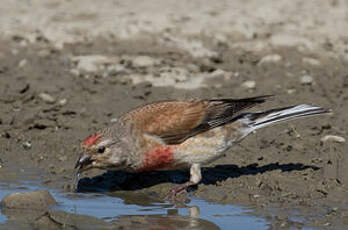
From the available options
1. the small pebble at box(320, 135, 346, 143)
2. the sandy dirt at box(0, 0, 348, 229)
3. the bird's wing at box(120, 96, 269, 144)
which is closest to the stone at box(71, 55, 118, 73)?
the sandy dirt at box(0, 0, 348, 229)

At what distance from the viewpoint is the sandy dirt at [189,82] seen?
7594 millimetres

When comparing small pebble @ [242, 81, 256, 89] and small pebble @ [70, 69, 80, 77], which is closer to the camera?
small pebble @ [242, 81, 256, 89]

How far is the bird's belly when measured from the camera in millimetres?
7496

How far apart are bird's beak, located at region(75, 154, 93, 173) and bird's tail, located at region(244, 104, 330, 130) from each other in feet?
5.03

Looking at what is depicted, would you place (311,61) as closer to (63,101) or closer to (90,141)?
(63,101)

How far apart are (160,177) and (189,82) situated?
2.46 meters

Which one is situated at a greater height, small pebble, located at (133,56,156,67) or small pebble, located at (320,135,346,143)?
small pebble, located at (133,56,156,67)

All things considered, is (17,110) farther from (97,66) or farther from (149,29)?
(149,29)

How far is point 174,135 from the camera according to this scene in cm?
745

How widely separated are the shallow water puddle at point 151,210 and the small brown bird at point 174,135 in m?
0.27

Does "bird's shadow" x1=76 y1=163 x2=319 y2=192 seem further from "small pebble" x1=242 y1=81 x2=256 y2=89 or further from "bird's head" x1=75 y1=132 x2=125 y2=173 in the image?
"small pebble" x1=242 y1=81 x2=256 y2=89

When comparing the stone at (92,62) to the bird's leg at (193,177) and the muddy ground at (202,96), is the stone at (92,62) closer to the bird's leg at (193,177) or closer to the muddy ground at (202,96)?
the muddy ground at (202,96)

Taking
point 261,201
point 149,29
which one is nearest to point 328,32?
point 149,29

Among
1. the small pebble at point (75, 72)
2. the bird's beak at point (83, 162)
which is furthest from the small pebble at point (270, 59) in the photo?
the bird's beak at point (83, 162)
